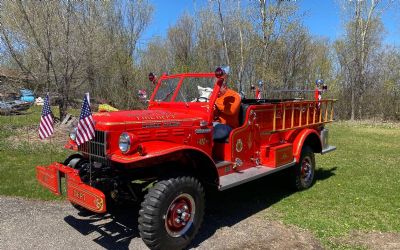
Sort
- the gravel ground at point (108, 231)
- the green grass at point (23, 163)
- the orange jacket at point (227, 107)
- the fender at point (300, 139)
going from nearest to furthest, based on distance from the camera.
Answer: the gravel ground at point (108, 231) → the orange jacket at point (227, 107) → the green grass at point (23, 163) → the fender at point (300, 139)

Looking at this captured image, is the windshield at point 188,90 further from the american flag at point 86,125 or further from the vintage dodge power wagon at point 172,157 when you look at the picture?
the american flag at point 86,125

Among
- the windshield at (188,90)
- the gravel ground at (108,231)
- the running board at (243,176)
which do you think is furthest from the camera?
the windshield at (188,90)

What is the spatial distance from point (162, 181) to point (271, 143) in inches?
107

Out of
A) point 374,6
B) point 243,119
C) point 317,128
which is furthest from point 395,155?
point 374,6

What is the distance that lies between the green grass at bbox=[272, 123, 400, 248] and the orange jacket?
1633 millimetres

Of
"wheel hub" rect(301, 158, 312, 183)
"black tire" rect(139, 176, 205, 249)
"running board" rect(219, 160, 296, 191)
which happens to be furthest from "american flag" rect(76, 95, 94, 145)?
"wheel hub" rect(301, 158, 312, 183)

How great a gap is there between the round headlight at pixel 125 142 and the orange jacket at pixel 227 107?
6.21ft

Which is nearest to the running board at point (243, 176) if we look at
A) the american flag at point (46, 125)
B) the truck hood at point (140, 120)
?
the truck hood at point (140, 120)

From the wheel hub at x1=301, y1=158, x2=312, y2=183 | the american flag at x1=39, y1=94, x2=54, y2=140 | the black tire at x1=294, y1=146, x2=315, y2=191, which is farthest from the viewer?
the wheel hub at x1=301, y1=158, x2=312, y2=183

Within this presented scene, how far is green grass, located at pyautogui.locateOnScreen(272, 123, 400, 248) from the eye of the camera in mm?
5262

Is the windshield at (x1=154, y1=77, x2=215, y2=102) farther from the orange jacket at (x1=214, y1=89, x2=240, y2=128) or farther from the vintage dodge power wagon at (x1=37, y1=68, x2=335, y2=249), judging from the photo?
the orange jacket at (x1=214, y1=89, x2=240, y2=128)

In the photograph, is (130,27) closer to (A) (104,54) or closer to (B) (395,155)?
(A) (104,54)

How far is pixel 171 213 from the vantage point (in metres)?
4.32

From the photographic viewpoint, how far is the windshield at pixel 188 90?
5758mm
